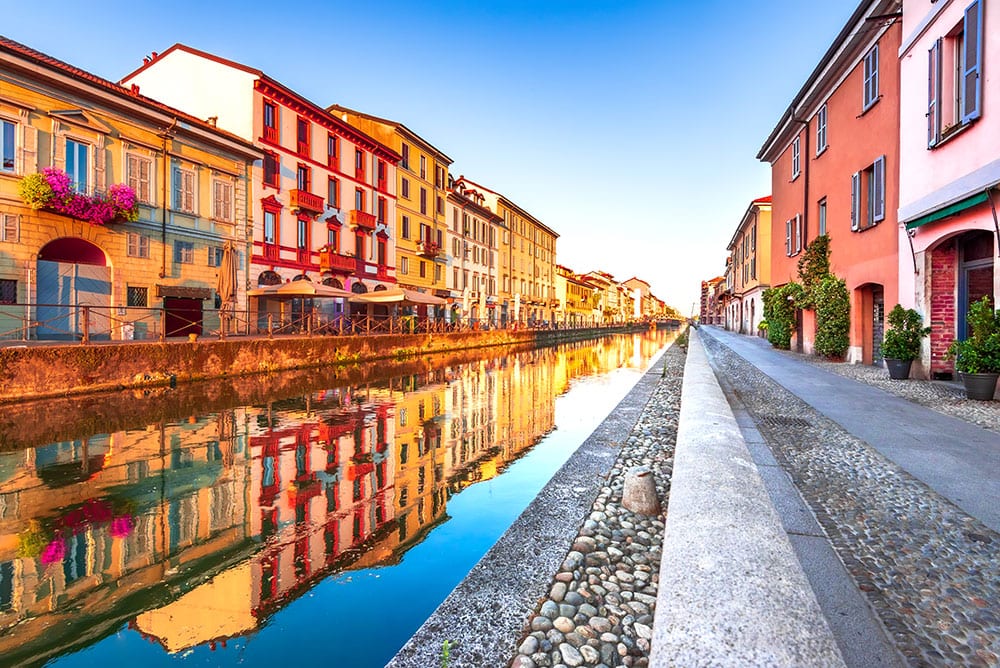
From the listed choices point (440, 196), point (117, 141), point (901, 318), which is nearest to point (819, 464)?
point (901, 318)

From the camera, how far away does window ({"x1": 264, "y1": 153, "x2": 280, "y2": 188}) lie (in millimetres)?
23344

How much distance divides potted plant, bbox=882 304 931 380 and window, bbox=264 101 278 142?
25.6m

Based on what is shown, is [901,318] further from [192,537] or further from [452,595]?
[192,537]

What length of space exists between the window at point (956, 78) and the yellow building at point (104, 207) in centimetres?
1775

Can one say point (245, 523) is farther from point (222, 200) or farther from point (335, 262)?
point (335, 262)

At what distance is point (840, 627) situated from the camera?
226cm

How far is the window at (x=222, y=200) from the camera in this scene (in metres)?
20.7

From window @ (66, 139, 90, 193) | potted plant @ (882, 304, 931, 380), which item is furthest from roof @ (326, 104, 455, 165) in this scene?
potted plant @ (882, 304, 931, 380)

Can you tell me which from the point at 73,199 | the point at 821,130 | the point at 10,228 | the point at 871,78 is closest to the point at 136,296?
the point at 73,199

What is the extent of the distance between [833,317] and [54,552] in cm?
1807

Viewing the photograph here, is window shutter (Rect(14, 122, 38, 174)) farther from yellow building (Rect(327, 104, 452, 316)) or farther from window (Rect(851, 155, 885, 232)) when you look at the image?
window (Rect(851, 155, 885, 232))

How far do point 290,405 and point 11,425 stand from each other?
4.28m

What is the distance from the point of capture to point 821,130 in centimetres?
1794

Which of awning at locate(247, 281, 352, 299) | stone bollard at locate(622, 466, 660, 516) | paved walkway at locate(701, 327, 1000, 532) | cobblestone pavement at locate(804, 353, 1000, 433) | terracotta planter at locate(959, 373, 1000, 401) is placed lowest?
stone bollard at locate(622, 466, 660, 516)
